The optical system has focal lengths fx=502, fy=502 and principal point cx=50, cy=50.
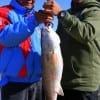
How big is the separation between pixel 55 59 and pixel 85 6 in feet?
3.41

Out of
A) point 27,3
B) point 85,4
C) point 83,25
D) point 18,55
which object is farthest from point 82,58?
point 27,3

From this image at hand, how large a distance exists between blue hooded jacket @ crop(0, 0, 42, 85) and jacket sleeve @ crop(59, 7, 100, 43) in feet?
1.33

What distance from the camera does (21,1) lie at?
6.18 m

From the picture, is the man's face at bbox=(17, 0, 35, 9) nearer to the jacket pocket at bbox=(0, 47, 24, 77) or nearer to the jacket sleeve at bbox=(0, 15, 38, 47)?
the jacket sleeve at bbox=(0, 15, 38, 47)

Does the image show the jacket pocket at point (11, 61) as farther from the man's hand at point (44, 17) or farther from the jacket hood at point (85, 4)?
the jacket hood at point (85, 4)

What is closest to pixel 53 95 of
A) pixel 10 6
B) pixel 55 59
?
pixel 55 59

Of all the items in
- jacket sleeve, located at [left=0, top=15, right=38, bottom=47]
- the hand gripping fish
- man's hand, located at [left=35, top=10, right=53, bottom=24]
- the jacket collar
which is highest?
the jacket collar

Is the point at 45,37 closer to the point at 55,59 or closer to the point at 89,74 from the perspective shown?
the point at 55,59

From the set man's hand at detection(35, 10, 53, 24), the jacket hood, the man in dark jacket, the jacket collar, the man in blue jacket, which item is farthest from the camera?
the jacket hood

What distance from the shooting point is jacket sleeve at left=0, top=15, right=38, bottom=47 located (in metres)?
5.74

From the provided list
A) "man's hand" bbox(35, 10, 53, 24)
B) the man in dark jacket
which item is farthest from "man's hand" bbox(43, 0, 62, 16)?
the man in dark jacket

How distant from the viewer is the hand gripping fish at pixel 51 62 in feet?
18.5

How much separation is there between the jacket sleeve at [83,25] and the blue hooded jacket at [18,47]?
406 millimetres

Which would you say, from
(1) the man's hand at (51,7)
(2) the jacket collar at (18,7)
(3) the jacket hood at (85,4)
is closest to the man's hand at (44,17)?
(1) the man's hand at (51,7)
